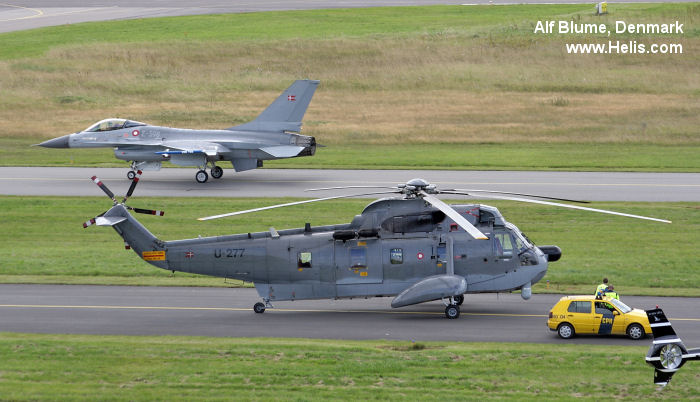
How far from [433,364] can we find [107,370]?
741 cm

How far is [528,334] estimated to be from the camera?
23406 mm

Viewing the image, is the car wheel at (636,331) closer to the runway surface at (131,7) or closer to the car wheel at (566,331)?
the car wheel at (566,331)

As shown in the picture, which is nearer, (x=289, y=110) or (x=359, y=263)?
(x=359, y=263)

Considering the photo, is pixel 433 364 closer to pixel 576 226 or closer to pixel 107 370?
pixel 107 370

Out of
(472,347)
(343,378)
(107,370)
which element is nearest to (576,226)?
(472,347)

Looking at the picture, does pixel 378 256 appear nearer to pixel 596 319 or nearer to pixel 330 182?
pixel 596 319

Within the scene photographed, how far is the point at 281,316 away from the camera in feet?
84.6

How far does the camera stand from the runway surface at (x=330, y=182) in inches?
1699

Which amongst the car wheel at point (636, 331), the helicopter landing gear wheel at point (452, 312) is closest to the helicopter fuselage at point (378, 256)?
the helicopter landing gear wheel at point (452, 312)

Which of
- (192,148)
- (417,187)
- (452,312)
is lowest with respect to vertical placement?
(452,312)

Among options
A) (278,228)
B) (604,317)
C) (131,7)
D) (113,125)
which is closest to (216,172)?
(113,125)

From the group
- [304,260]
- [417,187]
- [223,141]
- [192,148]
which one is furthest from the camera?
[223,141]

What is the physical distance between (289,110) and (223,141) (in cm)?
374

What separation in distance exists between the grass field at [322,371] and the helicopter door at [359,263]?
109 inches
